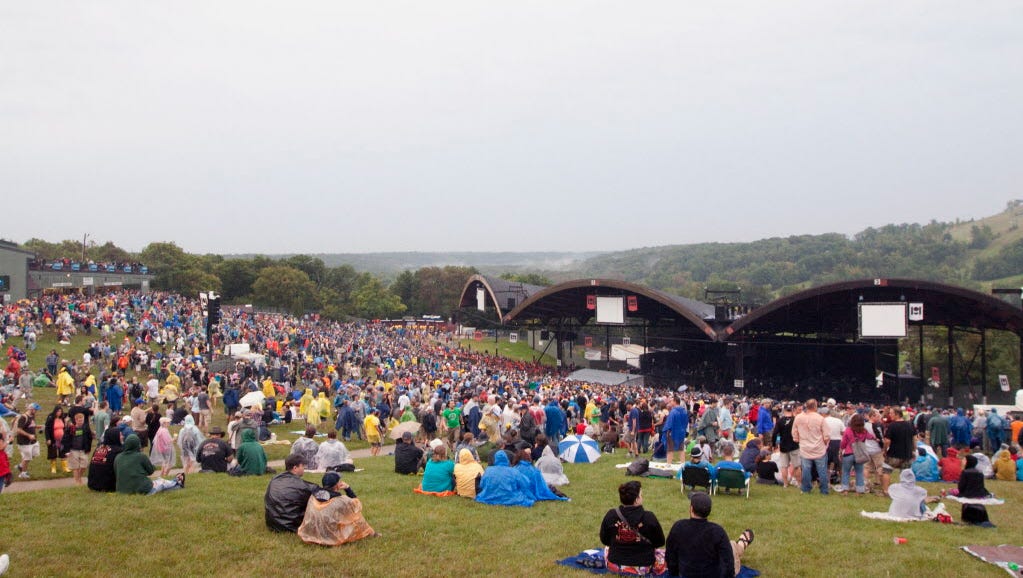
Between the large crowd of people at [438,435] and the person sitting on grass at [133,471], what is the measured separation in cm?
2

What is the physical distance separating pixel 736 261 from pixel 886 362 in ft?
495

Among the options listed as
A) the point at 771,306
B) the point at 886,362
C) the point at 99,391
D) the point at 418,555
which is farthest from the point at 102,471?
the point at 886,362

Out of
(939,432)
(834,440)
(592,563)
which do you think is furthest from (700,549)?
(939,432)

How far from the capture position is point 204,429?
18.7 meters

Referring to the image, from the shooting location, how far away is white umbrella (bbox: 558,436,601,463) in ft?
48.6

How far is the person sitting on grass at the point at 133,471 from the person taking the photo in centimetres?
990

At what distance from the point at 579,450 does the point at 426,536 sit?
6.80 meters

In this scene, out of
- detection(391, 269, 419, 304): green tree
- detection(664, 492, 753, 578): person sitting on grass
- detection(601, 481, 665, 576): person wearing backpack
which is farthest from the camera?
detection(391, 269, 419, 304): green tree

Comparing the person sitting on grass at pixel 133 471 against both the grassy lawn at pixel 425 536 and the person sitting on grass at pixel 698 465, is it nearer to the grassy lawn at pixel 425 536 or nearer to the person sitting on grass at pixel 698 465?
the grassy lawn at pixel 425 536

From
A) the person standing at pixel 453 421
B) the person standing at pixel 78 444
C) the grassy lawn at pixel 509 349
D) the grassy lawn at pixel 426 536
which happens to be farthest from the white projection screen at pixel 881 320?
the grassy lawn at pixel 509 349

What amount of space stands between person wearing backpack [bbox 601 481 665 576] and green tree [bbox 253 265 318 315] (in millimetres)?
88892

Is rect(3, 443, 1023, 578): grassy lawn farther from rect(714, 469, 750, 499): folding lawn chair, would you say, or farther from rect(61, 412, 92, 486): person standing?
rect(61, 412, 92, 486): person standing

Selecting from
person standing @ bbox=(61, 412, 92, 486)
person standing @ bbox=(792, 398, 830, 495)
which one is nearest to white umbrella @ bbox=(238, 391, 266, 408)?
person standing @ bbox=(61, 412, 92, 486)

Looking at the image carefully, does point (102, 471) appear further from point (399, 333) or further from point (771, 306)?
point (399, 333)
